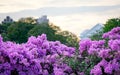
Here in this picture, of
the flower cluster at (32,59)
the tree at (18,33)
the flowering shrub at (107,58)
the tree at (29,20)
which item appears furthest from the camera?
the tree at (29,20)

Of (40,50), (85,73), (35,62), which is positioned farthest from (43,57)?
(85,73)

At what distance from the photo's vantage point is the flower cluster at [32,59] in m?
9.31

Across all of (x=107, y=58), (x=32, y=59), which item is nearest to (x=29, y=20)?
(x=32, y=59)

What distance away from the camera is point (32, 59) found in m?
9.61

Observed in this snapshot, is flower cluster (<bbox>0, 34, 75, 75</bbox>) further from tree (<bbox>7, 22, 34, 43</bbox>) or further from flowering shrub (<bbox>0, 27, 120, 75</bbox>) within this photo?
tree (<bbox>7, 22, 34, 43</bbox>)

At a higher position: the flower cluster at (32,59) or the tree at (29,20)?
the flower cluster at (32,59)

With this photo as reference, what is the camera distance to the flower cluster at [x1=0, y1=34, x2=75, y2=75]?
9312mm

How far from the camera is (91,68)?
9062 millimetres

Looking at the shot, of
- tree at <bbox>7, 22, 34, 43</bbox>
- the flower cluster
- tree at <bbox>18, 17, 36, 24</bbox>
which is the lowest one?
tree at <bbox>7, 22, 34, 43</bbox>

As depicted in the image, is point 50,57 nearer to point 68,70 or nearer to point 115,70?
point 68,70

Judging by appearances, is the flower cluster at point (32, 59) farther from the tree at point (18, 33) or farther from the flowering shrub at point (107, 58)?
the tree at point (18, 33)

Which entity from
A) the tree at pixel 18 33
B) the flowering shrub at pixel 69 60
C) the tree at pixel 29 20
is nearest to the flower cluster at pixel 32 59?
the flowering shrub at pixel 69 60

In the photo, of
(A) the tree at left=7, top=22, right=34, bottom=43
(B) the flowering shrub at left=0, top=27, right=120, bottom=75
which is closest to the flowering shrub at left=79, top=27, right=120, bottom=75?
(B) the flowering shrub at left=0, top=27, right=120, bottom=75

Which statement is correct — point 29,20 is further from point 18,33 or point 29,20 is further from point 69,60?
point 69,60
